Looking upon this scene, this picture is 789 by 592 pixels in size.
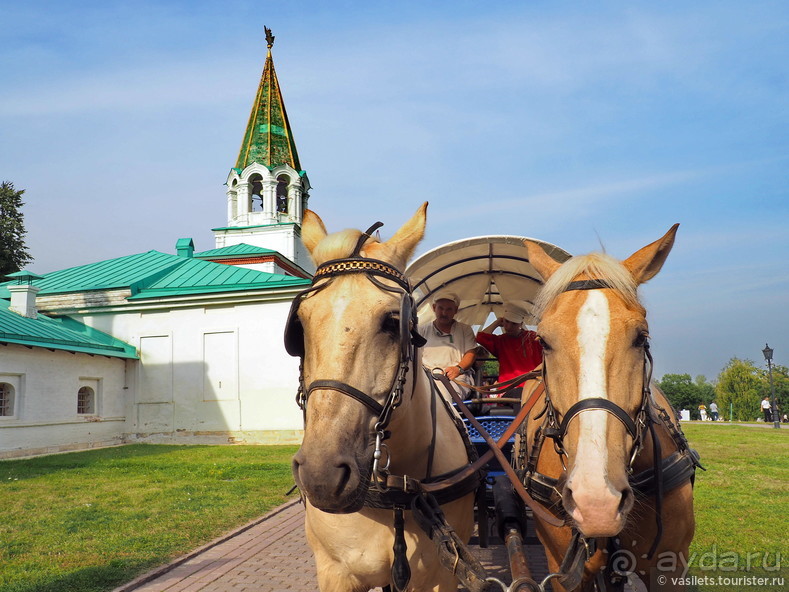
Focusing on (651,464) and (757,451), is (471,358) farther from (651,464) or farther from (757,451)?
(757,451)

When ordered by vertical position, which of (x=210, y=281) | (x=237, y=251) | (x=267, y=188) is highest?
(x=267, y=188)

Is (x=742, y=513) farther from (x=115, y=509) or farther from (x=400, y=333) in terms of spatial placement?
(x=115, y=509)

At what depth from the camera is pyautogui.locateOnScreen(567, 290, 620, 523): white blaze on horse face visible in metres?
2.06

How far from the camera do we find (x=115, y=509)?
9320 mm

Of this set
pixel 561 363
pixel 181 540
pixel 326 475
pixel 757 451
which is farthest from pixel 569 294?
pixel 757 451

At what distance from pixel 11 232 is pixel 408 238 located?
32.6m

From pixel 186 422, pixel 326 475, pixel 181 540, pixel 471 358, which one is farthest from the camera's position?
pixel 186 422

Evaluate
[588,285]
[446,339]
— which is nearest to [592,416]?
[588,285]

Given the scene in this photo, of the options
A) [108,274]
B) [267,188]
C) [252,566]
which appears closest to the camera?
[252,566]

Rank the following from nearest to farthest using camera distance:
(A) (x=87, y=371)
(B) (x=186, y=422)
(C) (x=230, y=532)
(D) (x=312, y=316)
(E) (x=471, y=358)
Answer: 1. (D) (x=312, y=316)
2. (E) (x=471, y=358)
3. (C) (x=230, y=532)
4. (A) (x=87, y=371)
5. (B) (x=186, y=422)

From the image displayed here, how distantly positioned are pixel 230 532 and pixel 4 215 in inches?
1118

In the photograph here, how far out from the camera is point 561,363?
2457mm

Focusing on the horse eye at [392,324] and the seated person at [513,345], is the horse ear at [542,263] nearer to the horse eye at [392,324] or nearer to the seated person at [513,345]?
the horse eye at [392,324]

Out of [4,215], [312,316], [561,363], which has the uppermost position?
[4,215]
